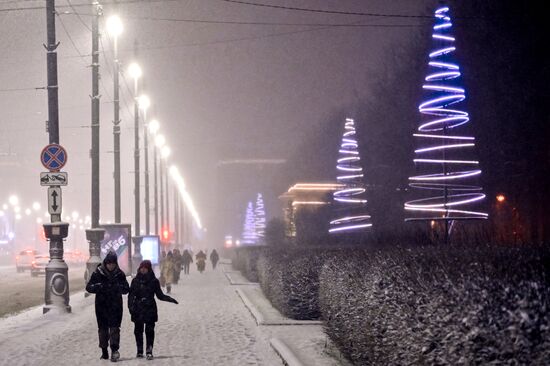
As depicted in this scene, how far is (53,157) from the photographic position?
23.4 m

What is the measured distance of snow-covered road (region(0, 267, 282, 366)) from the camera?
13.6 metres

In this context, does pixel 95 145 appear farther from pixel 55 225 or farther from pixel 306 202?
pixel 306 202

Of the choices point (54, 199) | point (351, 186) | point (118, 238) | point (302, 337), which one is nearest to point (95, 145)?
point (118, 238)

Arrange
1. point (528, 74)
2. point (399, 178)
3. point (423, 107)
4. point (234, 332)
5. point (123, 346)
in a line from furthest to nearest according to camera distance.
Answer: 1. point (399, 178)
2. point (528, 74)
3. point (423, 107)
4. point (234, 332)
5. point (123, 346)

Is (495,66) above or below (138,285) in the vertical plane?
above

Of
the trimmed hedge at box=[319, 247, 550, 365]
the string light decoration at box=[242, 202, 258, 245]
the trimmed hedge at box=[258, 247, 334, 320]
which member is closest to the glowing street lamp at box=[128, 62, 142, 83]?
the trimmed hedge at box=[258, 247, 334, 320]

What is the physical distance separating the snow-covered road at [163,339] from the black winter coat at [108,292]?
2.17ft

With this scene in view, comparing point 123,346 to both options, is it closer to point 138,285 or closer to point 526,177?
point 138,285

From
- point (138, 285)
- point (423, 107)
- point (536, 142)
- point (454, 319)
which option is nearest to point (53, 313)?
point (138, 285)

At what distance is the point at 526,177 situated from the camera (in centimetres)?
4341

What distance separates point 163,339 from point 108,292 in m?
3.56

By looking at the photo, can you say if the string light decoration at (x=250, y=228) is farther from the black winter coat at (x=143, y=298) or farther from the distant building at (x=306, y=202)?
the black winter coat at (x=143, y=298)

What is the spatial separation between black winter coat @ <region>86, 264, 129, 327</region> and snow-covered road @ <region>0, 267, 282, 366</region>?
66 cm

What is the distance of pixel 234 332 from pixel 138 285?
15.3ft
